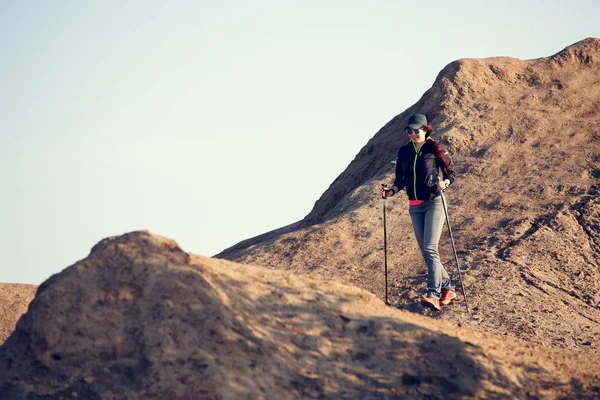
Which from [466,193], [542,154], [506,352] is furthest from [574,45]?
[506,352]

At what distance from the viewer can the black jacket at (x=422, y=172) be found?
9.85m

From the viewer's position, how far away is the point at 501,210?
1377cm

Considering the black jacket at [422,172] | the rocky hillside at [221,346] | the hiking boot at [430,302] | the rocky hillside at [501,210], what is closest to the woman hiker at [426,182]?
the black jacket at [422,172]

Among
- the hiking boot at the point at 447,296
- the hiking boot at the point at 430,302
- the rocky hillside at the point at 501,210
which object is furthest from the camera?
the rocky hillside at the point at 501,210

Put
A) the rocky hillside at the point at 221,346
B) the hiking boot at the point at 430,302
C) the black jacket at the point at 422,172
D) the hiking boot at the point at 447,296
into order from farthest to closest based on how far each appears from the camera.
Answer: the hiking boot at the point at 447,296
the hiking boot at the point at 430,302
the black jacket at the point at 422,172
the rocky hillside at the point at 221,346

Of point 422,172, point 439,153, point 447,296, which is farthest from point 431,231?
point 447,296

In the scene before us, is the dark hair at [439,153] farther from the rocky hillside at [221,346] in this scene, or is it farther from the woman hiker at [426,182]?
the rocky hillside at [221,346]

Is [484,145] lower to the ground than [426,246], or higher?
higher

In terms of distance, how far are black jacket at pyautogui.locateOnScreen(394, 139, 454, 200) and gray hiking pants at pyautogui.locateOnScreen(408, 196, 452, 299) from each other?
14 centimetres

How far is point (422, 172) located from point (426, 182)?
0.14 m

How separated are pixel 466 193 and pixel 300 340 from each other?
27.4ft

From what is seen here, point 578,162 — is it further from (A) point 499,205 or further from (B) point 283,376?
(B) point 283,376

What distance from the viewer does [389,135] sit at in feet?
60.3

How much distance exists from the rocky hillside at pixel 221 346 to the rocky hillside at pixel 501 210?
3.48m
